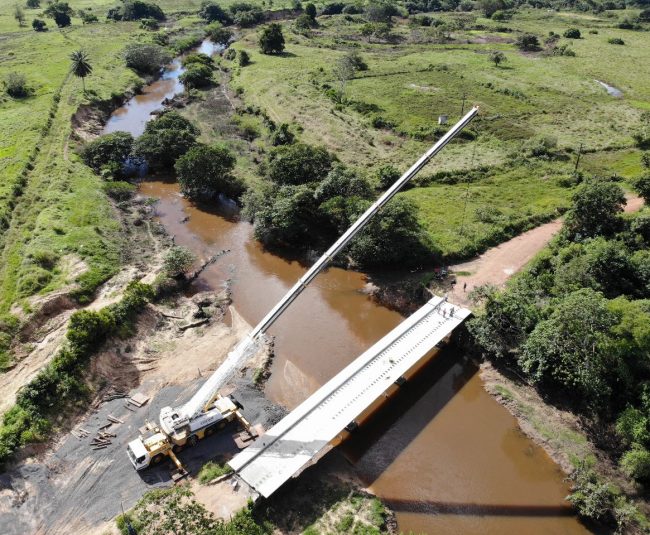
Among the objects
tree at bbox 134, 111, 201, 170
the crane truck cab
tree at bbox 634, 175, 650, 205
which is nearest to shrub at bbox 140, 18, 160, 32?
tree at bbox 134, 111, 201, 170

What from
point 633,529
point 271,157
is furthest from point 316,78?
point 633,529

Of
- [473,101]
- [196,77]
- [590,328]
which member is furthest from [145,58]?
[590,328]

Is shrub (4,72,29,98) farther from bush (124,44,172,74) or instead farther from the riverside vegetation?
bush (124,44,172,74)

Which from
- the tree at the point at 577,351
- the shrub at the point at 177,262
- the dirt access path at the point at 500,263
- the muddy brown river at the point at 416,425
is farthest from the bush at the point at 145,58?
the tree at the point at 577,351

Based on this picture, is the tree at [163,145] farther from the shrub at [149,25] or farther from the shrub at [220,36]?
the shrub at [149,25]

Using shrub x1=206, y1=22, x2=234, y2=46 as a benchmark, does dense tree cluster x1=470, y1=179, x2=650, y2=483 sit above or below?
below

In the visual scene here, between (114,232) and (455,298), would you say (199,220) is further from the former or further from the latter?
(455,298)
